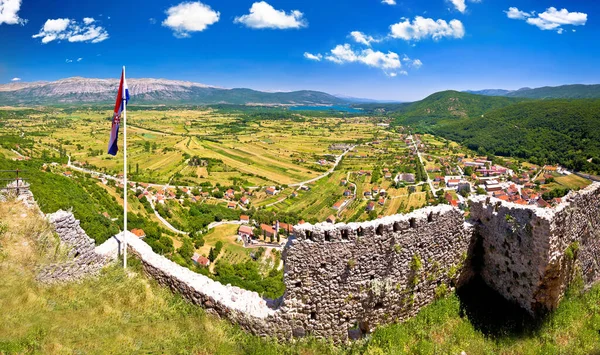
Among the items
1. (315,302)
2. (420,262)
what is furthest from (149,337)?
(420,262)

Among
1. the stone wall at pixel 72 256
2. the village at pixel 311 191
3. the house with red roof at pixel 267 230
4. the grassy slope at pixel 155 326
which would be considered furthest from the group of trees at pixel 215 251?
the grassy slope at pixel 155 326

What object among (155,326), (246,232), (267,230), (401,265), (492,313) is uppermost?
(401,265)

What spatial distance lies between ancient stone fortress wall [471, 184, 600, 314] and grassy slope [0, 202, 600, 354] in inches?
26.9

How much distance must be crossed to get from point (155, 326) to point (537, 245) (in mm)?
8346

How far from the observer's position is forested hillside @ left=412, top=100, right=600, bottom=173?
10489 cm

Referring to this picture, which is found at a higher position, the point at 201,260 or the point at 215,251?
the point at 201,260

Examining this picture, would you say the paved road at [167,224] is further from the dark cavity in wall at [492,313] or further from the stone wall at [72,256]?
the dark cavity in wall at [492,313]

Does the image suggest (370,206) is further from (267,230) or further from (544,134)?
(544,134)

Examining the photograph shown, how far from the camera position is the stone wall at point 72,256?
8297 millimetres

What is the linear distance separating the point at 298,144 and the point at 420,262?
152m

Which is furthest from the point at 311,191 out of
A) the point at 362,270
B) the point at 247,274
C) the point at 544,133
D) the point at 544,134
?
the point at 544,133

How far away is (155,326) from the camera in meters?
7.22

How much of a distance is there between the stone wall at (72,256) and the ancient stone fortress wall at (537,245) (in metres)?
9.87

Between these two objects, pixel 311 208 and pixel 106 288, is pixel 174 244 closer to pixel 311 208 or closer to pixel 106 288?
pixel 311 208
